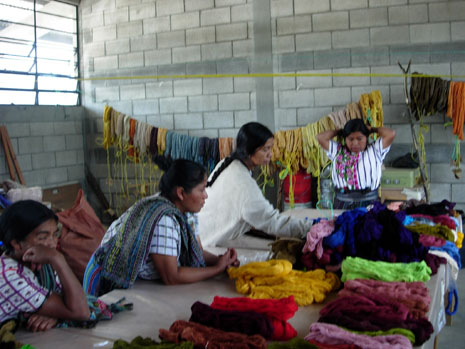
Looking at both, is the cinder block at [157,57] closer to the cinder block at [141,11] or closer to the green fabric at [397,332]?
the cinder block at [141,11]

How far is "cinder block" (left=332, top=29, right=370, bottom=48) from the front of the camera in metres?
5.78

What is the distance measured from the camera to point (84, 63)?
24.9 ft

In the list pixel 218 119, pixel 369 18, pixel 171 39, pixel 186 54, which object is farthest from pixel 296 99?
pixel 171 39

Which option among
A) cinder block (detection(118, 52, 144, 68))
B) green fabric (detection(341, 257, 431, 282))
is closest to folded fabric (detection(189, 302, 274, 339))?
A: green fabric (detection(341, 257, 431, 282))

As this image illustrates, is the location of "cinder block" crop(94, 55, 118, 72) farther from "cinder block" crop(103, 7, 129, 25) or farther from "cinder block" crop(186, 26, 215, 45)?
"cinder block" crop(186, 26, 215, 45)

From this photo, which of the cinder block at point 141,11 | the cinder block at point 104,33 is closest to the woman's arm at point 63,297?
the cinder block at point 141,11

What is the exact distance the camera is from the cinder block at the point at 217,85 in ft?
21.4

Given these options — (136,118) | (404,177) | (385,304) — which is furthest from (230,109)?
(385,304)

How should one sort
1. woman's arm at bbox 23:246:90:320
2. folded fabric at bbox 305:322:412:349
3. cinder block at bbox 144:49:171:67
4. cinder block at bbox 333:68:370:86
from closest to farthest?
folded fabric at bbox 305:322:412:349, woman's arm at bbox 23:246:90:320, cinder block at bbox 333:68:370:86, cinder block at bbox 144:49:171:67

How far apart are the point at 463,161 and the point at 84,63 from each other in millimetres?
5390

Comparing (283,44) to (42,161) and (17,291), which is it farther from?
(17,291)

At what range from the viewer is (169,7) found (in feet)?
22.5

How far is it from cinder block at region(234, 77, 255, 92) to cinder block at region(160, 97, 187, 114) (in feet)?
2.56

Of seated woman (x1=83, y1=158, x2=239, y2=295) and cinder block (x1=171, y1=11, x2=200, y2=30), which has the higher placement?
cinder block (x1=171, y1=11, x2=200, y2=30)
